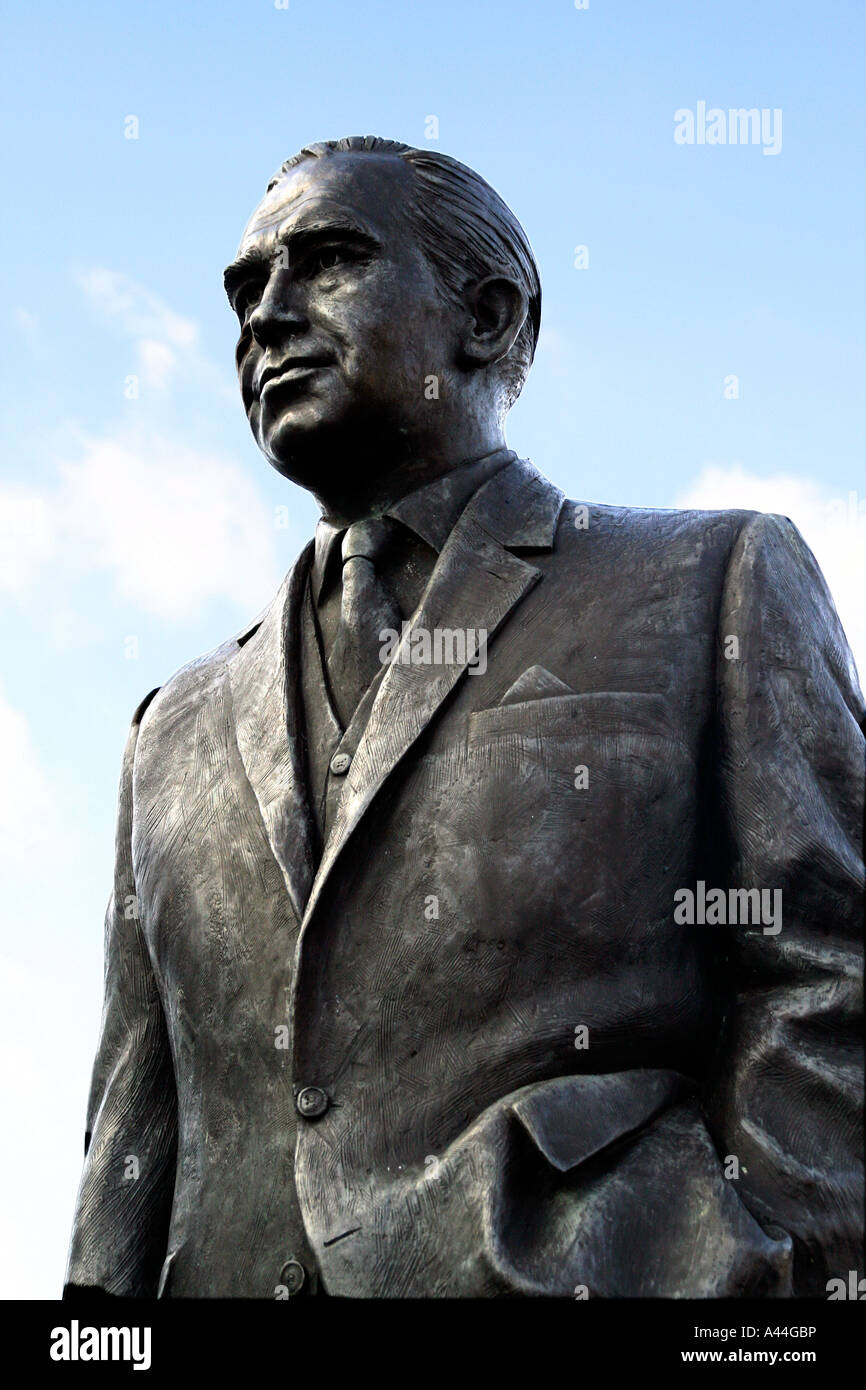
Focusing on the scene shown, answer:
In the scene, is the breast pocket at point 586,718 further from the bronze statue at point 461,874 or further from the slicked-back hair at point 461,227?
the slicked-back hair at point 461,227

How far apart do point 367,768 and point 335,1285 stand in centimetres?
136

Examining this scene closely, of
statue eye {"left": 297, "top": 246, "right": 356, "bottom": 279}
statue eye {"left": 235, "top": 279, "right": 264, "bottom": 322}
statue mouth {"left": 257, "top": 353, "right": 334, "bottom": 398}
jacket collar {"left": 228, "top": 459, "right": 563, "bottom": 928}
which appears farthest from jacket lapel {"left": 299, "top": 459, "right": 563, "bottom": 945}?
statue eye {"left": 235, "top": 279, "right": 264, "bottom": 322}

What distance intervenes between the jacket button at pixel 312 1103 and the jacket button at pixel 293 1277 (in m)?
0.37

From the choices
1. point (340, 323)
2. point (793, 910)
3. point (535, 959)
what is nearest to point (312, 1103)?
point (535, 959)

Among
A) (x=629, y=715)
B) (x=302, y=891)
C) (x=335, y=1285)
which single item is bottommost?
(x=335, y=1285)

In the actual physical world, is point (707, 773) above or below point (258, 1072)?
above

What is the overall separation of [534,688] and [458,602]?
0.41 metres

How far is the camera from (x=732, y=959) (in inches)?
226

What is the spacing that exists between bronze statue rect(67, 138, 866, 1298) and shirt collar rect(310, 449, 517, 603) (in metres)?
0.01

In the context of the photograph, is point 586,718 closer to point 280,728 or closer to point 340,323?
point 280,728

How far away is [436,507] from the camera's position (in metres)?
6.49

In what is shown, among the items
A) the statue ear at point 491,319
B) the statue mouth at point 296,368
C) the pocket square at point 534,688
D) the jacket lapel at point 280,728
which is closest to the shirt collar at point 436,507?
the jacket lapel at point 280,728

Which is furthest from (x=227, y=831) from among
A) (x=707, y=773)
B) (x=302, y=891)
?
(x=707, y=773)

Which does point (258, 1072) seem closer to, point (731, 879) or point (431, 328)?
point (731, 879)
